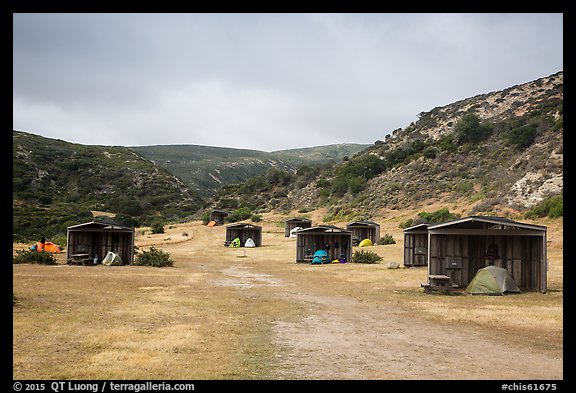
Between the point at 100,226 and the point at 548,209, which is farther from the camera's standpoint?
the point at 548,209

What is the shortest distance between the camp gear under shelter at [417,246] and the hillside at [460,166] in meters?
19.9

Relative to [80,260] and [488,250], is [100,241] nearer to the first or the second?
[80,260]

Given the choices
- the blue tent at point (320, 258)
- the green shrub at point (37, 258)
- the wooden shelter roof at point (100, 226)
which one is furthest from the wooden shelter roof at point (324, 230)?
the green shrub at point (37, 258)

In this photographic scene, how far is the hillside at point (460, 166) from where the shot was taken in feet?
171

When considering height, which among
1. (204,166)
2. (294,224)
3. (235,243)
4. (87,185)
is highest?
(204,166)

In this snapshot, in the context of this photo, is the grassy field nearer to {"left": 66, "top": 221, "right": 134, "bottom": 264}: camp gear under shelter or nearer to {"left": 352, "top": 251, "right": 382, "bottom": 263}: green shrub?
{"left": 66, "top": 221, "right": 134, "bottom": 264}: camp gear under shelter

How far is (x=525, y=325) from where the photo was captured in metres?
13.3

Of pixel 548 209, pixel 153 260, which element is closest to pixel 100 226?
pixel 153 260

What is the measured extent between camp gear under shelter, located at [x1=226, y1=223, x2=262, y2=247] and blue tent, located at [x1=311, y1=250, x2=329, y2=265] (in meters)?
18.3

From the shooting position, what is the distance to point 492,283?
19.0 meters

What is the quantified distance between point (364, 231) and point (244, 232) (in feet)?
42.5

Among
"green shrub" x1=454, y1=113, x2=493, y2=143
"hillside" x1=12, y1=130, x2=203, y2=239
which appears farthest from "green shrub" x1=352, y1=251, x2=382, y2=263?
"green shrub" x1=454, y1=113, x2=493, y2=143

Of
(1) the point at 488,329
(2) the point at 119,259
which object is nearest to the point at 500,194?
(2) the point at 119,259

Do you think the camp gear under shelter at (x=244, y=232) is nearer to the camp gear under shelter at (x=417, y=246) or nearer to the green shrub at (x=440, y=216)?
the green shrub at (x=440, y=216)
